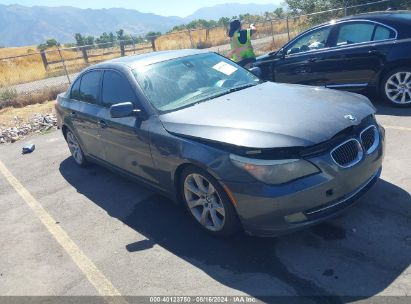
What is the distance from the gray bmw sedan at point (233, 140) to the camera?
319 centimetres

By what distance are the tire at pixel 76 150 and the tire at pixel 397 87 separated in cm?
507

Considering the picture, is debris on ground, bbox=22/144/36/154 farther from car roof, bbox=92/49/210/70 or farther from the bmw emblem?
the bmw emblem

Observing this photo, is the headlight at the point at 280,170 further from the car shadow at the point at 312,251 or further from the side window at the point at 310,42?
the side window at the point at 310,42

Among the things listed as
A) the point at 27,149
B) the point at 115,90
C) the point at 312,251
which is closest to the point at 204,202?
the point at 312,251

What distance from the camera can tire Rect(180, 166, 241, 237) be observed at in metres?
3.51

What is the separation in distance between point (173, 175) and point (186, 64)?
1517 mm

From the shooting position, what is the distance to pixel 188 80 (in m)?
4.59

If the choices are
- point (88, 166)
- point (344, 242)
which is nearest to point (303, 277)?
point (344, 242)

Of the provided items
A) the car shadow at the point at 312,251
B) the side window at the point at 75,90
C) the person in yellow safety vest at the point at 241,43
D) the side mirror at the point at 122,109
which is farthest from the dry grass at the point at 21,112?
the car shadow at the point at 312,251

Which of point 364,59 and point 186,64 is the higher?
point 186,64

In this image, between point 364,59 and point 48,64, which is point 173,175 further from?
point 48,64

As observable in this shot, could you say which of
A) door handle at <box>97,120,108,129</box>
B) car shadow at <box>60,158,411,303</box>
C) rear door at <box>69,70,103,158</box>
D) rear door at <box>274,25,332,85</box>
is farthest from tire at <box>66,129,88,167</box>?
rear door at <box>274,25,332,85</box>

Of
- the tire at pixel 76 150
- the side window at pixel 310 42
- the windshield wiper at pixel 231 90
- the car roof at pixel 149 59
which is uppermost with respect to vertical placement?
the car roof at pixel 149 59

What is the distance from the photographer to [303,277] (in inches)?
123
